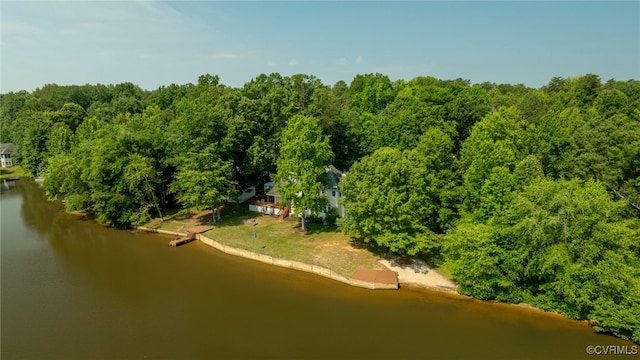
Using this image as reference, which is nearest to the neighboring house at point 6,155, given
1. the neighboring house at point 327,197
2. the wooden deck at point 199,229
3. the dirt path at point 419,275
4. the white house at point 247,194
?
the white house at point 247,194

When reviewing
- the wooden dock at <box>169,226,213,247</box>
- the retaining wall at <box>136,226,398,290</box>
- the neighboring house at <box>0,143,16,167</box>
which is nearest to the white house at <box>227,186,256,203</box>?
the wooden dock at <box>169,226,213,247</box>

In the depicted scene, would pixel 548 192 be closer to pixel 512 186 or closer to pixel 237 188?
pixel 512 186

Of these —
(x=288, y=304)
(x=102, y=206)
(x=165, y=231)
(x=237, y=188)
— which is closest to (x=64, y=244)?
(x=102, y=206)

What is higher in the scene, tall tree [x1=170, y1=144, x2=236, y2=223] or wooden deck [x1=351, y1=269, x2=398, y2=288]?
tall tree [x1=170, y1=144, x2=236, y2=223]

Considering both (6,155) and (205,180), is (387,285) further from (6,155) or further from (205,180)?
(6,155)

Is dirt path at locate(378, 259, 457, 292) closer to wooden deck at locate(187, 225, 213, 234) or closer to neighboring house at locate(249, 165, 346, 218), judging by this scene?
neighboring house at locate(249, 165, 346, 218)

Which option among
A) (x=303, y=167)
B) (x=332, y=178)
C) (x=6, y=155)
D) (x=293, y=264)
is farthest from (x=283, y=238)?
(x=6, y=155)
